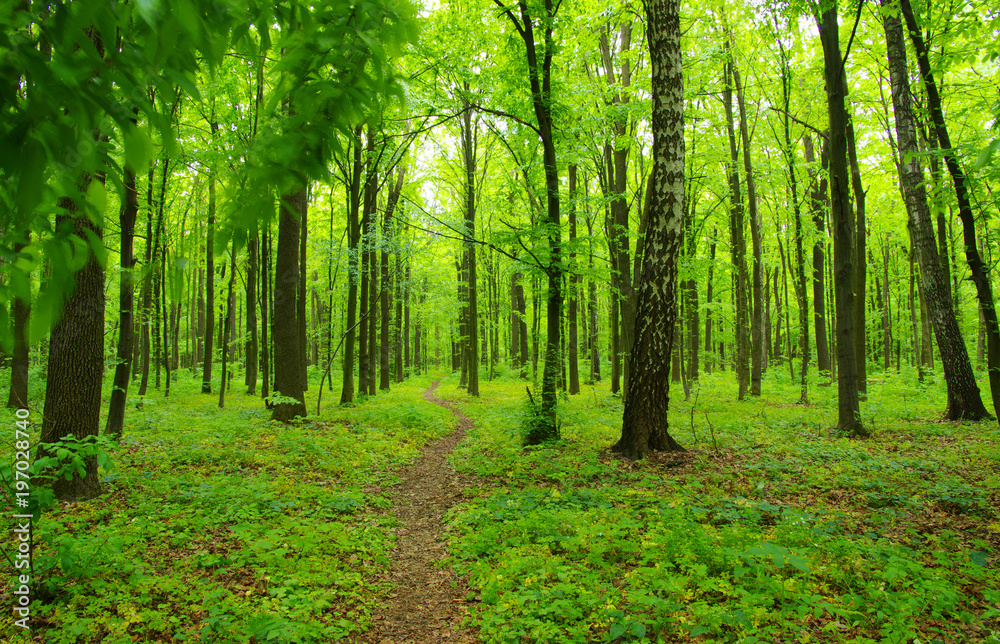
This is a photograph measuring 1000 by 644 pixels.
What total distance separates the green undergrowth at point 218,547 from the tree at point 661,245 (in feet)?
13.2

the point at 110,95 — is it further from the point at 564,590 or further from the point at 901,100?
the point at 901,100

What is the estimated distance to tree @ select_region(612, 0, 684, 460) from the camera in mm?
6957

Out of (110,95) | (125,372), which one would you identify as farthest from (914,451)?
(125,372)

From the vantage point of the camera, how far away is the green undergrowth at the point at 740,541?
3066 millimetres

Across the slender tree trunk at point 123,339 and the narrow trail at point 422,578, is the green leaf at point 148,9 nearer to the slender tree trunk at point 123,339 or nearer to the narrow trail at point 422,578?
the narrow trail at point 422,578

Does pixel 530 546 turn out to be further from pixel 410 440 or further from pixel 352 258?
pixel 352 258

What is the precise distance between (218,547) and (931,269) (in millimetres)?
13045

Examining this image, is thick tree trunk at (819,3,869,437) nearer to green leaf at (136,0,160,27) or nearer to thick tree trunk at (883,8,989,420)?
thick tree trunk at (883,8,989,420)

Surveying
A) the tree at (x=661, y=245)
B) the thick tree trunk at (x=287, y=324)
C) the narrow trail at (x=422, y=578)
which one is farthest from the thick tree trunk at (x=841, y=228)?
the thick tree trunk at (x=287, y=324)

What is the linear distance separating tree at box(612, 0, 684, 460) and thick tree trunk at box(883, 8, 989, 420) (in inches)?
229

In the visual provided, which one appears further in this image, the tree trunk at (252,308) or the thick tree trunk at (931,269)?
the tree trunk at (252,308)

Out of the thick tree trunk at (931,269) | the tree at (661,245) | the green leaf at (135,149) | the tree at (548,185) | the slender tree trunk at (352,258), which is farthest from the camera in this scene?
the slender tree trunk at (352,258)

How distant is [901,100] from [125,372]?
1522 centimetres

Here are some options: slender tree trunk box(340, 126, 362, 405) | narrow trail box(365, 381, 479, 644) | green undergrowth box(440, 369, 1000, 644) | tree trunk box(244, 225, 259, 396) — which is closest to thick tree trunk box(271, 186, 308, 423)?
slender tree trunk box(340, 126, 362, 405)
